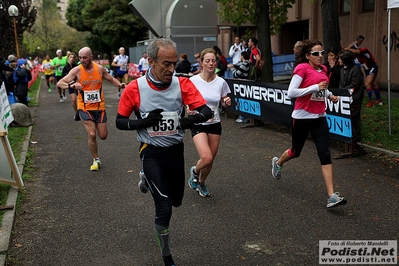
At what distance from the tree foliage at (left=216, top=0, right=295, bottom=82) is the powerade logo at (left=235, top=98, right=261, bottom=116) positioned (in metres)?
2.73

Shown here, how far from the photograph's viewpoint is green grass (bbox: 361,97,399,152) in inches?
354

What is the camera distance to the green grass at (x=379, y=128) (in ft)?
29.5

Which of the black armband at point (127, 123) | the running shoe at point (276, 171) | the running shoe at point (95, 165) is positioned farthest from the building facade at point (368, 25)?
the black armband at point (127, 123)

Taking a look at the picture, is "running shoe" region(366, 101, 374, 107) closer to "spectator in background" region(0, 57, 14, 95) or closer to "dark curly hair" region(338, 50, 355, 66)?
"dark curly hair" region(338, 50, 355, 66)

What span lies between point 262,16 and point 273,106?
484 cm

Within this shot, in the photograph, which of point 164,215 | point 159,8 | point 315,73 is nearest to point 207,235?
point 164,215

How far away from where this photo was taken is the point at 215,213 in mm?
5680

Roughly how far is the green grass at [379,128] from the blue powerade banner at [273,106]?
860 mm

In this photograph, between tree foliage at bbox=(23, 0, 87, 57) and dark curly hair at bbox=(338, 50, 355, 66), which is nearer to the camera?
dark curly hair at bbox=(338, 50, 355, 66)

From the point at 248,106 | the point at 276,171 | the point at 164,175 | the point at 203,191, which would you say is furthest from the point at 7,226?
the point at 248,106

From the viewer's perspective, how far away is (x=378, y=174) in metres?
7.25

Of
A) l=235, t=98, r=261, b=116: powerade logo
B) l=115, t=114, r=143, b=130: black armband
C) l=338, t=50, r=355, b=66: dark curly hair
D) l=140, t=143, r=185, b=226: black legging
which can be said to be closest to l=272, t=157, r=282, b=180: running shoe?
l=140, t=143, r=185, b=226: black legging

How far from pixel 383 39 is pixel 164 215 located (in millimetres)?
15692

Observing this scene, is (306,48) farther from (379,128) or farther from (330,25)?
(330,25)
